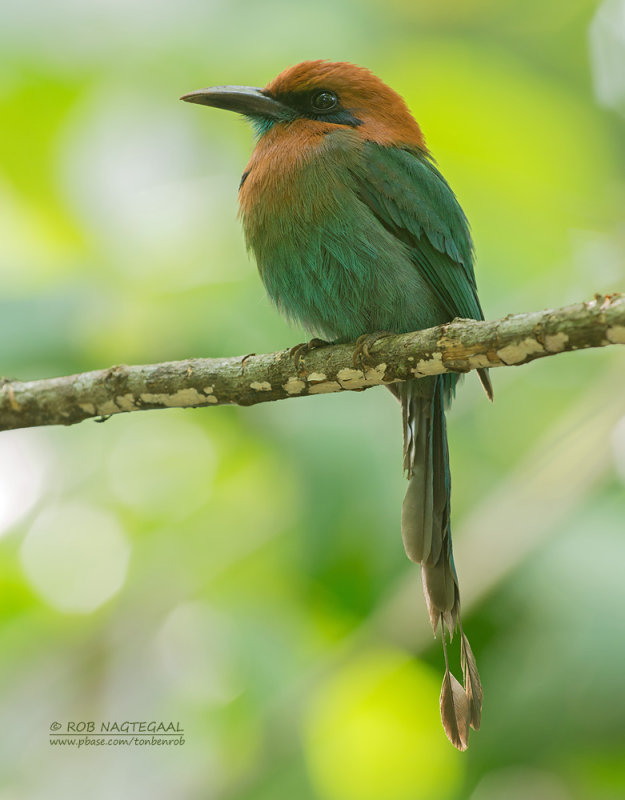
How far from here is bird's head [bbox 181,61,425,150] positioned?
3.81 m

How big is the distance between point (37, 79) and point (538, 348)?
3293mm

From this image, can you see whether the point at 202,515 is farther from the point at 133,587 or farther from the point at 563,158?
the point at 563,158

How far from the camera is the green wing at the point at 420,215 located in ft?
11.5

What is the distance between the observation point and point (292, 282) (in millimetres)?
3547

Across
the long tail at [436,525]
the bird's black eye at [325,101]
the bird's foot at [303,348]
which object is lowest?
the long tail at [436,525]

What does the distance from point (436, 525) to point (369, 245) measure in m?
1.03

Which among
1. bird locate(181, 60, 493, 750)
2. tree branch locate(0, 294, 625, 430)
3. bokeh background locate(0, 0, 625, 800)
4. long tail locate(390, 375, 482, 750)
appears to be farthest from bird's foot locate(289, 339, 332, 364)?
bokeh background locate(0, 0, 625, 800)

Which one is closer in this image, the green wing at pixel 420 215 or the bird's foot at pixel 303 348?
the bird's foot at pixel 303 348

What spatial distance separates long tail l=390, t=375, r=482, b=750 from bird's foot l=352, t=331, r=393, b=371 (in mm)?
477

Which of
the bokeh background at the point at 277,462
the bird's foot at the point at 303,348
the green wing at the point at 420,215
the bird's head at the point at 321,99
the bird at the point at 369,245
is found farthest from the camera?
the bird's head at the point at 321,99

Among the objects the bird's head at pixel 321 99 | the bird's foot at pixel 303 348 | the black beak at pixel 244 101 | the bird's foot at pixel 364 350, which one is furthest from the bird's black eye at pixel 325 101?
the bird's foot at pixel 364 350

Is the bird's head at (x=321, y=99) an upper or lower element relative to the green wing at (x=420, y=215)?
upper

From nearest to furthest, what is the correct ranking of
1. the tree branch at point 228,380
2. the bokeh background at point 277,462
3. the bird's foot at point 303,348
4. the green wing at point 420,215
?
the tree branch at point 228,380, the bird's foot at point 303,348, the green wing at point 420,215, the bokeh background at point 277,462

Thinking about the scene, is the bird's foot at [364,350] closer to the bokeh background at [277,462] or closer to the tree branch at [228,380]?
the tree branch at [228,380]
